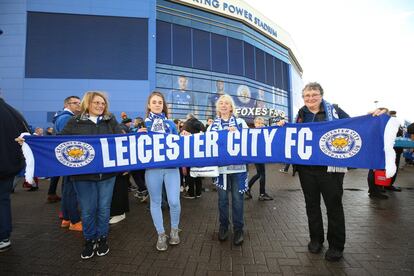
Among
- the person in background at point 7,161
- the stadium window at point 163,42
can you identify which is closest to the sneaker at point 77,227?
the person in background at point 7,161

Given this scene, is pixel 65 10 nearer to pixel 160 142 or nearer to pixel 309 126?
pixel 160 142

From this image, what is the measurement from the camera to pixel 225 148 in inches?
141

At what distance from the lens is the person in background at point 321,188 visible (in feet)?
9.74

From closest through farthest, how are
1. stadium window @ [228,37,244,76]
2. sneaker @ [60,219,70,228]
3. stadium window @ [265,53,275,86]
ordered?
sneaker @ [60,219,70,228] → stadium window @ [228,37,244,76] → stadium window @ [265,53,275,86]

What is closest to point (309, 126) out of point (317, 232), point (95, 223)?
point (317, 232)

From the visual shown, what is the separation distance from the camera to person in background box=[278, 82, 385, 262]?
2969 mm

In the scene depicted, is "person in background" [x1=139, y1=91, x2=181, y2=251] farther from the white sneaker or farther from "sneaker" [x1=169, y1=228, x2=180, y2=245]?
the white sneaker

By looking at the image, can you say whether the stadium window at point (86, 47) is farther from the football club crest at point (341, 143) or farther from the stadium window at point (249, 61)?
the football club crest at point (341, 143)

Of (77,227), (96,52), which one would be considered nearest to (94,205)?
(77,227)

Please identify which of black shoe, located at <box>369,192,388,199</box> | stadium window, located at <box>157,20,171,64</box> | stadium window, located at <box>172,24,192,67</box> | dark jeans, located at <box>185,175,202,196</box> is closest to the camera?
black shoe, located at <box>369,192,388,199</box>

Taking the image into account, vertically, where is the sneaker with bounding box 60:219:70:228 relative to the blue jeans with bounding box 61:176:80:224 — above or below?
below

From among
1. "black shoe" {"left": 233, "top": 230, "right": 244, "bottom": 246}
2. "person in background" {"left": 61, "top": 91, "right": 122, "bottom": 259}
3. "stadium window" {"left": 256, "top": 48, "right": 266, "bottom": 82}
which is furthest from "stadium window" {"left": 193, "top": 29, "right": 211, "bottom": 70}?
"black shoe" {"left": 233, "top": 230, "right": 244, "bottom": 246}

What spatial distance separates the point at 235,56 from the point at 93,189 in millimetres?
26113

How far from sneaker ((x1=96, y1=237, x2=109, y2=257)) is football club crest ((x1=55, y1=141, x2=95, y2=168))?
1089 millimetres
